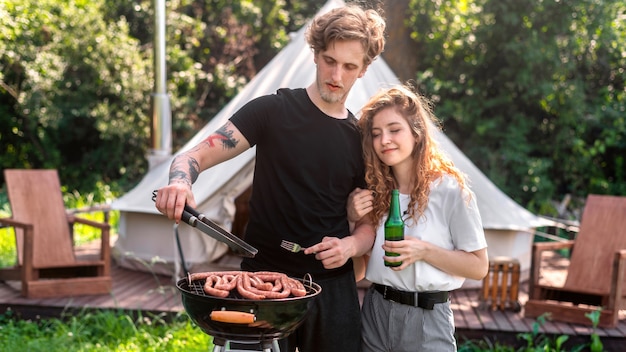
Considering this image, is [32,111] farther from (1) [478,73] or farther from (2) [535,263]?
(2) [535,263]

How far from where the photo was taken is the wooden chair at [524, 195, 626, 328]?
4.97m

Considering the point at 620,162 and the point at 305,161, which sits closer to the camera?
the point at 305,161

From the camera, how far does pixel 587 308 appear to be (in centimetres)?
498

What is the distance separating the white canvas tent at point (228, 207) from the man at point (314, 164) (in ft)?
10.3

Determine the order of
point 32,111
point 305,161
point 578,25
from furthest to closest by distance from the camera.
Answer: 1. point 32,111
2. point 578,25
3. point 305,161

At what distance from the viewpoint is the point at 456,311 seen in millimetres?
5281

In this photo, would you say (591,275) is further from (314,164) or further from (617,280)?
(314,164)

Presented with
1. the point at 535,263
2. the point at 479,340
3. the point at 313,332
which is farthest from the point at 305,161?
the point at 535,263

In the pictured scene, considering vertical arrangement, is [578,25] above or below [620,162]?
above

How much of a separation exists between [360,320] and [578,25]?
8.57 meters

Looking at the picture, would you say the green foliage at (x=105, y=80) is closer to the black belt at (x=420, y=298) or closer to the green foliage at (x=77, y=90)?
the green foliage at (x=77, y=90)

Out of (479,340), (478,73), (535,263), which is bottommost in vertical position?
(479,340)

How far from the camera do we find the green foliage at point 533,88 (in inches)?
385

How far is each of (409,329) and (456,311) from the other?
9.67 feet
